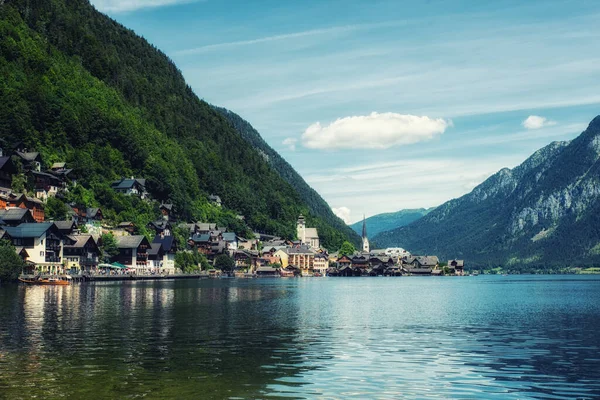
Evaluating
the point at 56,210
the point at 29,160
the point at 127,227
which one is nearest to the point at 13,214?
the point at 56,210

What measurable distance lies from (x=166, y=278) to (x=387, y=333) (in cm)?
14017

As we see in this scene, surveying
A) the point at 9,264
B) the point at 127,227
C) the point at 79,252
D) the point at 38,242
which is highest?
the point at 127,227

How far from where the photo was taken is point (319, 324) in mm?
54781

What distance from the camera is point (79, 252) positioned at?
6038 inches

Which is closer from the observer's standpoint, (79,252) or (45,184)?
(79,252)

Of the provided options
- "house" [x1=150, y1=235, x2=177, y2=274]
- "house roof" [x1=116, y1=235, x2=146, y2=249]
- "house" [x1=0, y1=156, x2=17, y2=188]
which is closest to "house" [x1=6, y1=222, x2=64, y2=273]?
"house" [x1=0, y1=156, x2=17, y2=188]

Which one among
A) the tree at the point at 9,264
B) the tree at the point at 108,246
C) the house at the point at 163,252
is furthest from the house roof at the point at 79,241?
the tree at the point at 9,264

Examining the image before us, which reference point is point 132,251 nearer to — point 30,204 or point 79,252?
point 79,252

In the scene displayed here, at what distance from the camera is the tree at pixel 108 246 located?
17075 cm

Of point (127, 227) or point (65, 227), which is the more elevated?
point (127, 227)

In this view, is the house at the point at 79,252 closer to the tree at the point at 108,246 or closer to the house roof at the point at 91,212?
the tree at the point at 108,246

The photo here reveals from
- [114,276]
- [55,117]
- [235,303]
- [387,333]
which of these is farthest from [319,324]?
[55,117]

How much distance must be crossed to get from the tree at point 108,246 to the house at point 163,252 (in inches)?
508

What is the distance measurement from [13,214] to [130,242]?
43.8 metres
